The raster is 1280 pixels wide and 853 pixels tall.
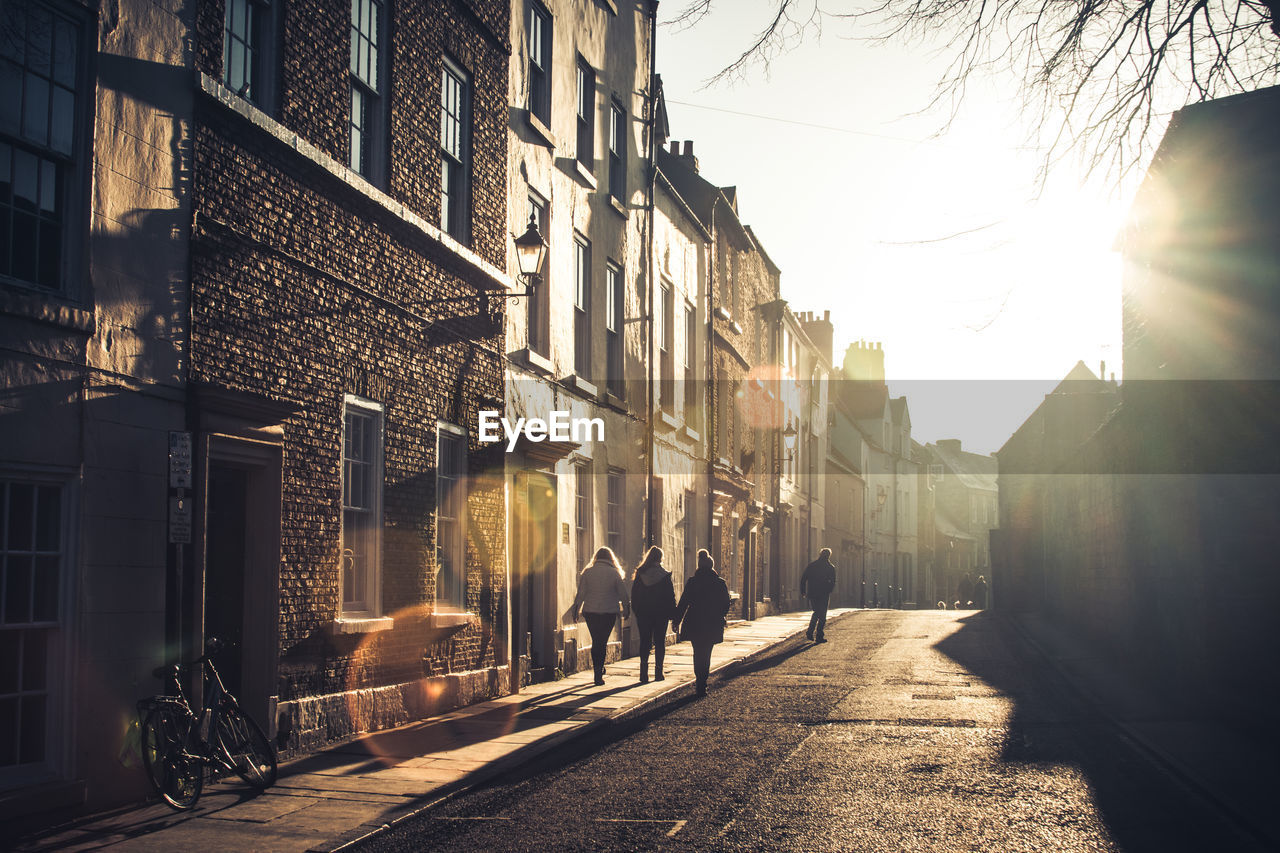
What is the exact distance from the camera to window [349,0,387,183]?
11.0m

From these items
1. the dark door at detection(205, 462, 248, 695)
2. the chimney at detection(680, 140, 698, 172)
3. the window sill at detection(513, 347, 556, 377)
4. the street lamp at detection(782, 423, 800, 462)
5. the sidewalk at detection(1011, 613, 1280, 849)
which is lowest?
the sidewalk at detection(1011, 613, 1280, 849)

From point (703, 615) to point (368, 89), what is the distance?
7539 mm

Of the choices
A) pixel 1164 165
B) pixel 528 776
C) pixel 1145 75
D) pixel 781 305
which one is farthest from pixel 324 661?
pixel 781 305

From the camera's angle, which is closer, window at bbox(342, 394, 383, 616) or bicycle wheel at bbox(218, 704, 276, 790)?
bicycle wheel at bbox(218, 704, 276, 790)

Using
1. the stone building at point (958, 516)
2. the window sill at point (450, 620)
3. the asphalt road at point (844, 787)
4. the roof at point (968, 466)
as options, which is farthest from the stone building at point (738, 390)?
the roof at point (968, 466)

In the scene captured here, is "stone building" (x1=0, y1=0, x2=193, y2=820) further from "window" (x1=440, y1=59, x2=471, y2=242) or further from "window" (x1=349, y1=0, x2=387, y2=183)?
"window" (x1=440, y1=59, x2=471, y2=242)

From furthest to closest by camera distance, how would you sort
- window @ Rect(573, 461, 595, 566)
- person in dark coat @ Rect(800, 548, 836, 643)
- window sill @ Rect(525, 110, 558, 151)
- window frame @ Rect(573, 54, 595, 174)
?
person in dark coat @ Rect(800, 548, 836, 643) → window frame @ Rect(573, 54, 595, 174) → window @ Rect(573, 461, 595, 566) → window sill @ Rect(525, 110, 558, 151)

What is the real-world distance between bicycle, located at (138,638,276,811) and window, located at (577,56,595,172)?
38.3 feet

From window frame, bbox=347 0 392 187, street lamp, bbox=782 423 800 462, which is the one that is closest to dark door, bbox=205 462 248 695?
window frame, bbox=347 0 392 187

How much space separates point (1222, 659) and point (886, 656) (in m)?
7.49

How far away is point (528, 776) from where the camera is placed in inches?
351

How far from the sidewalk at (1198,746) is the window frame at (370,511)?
698 cm

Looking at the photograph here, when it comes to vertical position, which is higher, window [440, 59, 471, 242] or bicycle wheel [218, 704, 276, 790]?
window [440, 59, 471, 242]

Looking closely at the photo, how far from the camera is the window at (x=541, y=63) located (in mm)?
15961
